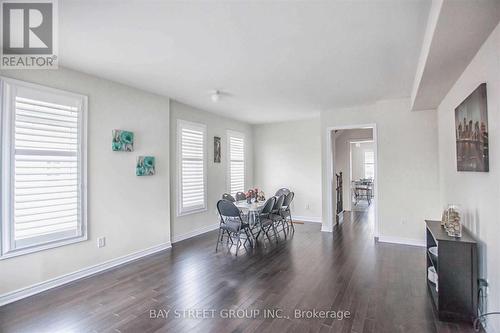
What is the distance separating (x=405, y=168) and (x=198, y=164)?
428cm

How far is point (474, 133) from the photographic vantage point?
7.88 ft

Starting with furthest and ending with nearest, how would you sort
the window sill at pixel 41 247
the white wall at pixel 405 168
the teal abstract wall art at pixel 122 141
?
1. the white wall at pixel 405 168
2. the teal abstract wall art at pixel 122 141
3. the window sill at pixel 41 247

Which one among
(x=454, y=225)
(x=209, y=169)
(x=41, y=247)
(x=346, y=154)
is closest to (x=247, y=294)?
(x=454, y=225)

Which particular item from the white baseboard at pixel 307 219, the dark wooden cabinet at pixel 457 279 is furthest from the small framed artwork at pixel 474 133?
the white baseboard at pixel 307 219

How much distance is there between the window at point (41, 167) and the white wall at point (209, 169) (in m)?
1.79

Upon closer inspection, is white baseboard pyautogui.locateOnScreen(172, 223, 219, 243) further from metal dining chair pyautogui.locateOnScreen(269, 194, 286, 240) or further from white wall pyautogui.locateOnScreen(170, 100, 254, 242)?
metal dining chair pyautogui.locateOnScreen(269, 194, 286, 240)

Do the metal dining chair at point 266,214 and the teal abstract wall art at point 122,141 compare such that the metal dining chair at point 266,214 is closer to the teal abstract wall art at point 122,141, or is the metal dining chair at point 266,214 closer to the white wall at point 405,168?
the white wall at point 405,168

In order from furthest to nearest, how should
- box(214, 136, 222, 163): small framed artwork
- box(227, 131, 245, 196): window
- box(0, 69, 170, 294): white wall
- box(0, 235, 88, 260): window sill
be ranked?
1. box(227, 131, 245, 196): window
2. box(214, 136, 222, 163): small framed artwork
3. box(0, 69, 170, 294): white wall
4. box(0, 235, 88, 260): window sill

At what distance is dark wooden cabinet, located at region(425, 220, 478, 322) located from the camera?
2361 mm

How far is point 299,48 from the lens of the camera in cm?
284

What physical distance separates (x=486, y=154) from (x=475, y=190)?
561mm

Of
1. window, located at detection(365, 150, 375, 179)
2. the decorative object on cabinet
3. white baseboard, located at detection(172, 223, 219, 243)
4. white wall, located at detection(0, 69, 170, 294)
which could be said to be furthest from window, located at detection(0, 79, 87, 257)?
window, located at detection(365, 150, 375, 179)

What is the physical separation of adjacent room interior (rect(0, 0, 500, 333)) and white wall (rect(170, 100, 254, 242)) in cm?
7

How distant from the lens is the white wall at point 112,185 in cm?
312
